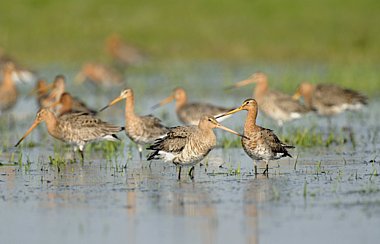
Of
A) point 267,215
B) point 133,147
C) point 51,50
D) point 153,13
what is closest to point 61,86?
point 133,147

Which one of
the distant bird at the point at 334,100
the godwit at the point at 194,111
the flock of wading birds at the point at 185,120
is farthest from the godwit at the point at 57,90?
the distant bird at the point at 334,100

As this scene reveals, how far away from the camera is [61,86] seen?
55.2 ft

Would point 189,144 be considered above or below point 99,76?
below

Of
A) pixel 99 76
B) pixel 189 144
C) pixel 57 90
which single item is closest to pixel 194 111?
pixel 57 90

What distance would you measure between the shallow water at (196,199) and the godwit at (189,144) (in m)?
0.27

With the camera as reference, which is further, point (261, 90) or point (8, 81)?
point (8, 81)

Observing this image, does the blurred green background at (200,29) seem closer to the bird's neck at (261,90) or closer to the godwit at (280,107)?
the bird's neck at (261,90)

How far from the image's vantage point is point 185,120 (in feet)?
50.1

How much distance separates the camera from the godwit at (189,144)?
1073cm

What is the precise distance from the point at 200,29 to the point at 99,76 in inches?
337

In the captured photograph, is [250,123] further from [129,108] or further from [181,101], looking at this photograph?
[181,101]

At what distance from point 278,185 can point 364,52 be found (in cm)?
1921

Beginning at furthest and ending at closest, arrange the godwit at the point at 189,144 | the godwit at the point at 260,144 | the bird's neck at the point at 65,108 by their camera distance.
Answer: the bird's neck at the point at 65,108
the godwit at the point at 260,144
the godwit at the point at 189,144

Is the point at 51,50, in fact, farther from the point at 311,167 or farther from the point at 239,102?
the point at 311,167
